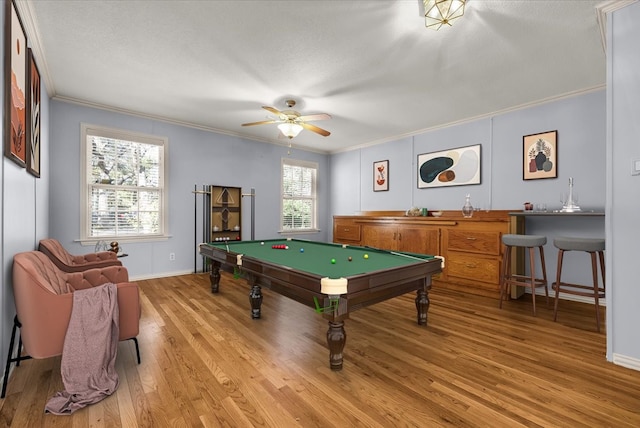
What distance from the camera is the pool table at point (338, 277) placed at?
2.01m

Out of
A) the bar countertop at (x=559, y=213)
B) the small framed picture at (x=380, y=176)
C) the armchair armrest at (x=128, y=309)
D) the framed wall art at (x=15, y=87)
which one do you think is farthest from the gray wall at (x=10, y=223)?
the small framed picture at (x=380, y=176)

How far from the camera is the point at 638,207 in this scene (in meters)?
2.12

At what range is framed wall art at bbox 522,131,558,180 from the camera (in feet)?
13.2

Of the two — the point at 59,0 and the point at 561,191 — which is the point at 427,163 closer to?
the point at 561,191

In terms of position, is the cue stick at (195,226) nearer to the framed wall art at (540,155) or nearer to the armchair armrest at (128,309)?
the armchair armrest at (128,309)

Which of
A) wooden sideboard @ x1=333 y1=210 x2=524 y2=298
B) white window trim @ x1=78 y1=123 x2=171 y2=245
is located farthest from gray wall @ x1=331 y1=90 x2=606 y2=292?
white window trim @ x1=78 y1=123 x2=171 y2=245

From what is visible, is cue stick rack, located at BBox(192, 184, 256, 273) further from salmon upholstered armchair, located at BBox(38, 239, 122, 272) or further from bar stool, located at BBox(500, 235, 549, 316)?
bar stool, located at BBox(500, 235, 549, 316)

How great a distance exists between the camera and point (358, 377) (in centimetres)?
201

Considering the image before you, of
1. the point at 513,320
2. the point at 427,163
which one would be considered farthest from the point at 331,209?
the point at 513,320

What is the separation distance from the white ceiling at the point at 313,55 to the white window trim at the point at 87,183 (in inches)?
15.3

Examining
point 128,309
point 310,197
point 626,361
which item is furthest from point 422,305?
point 310,197

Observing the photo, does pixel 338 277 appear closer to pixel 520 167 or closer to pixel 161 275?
pixel 520 167

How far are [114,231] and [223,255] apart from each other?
8.06 feet

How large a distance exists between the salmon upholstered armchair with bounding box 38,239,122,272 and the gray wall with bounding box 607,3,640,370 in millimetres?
4527
